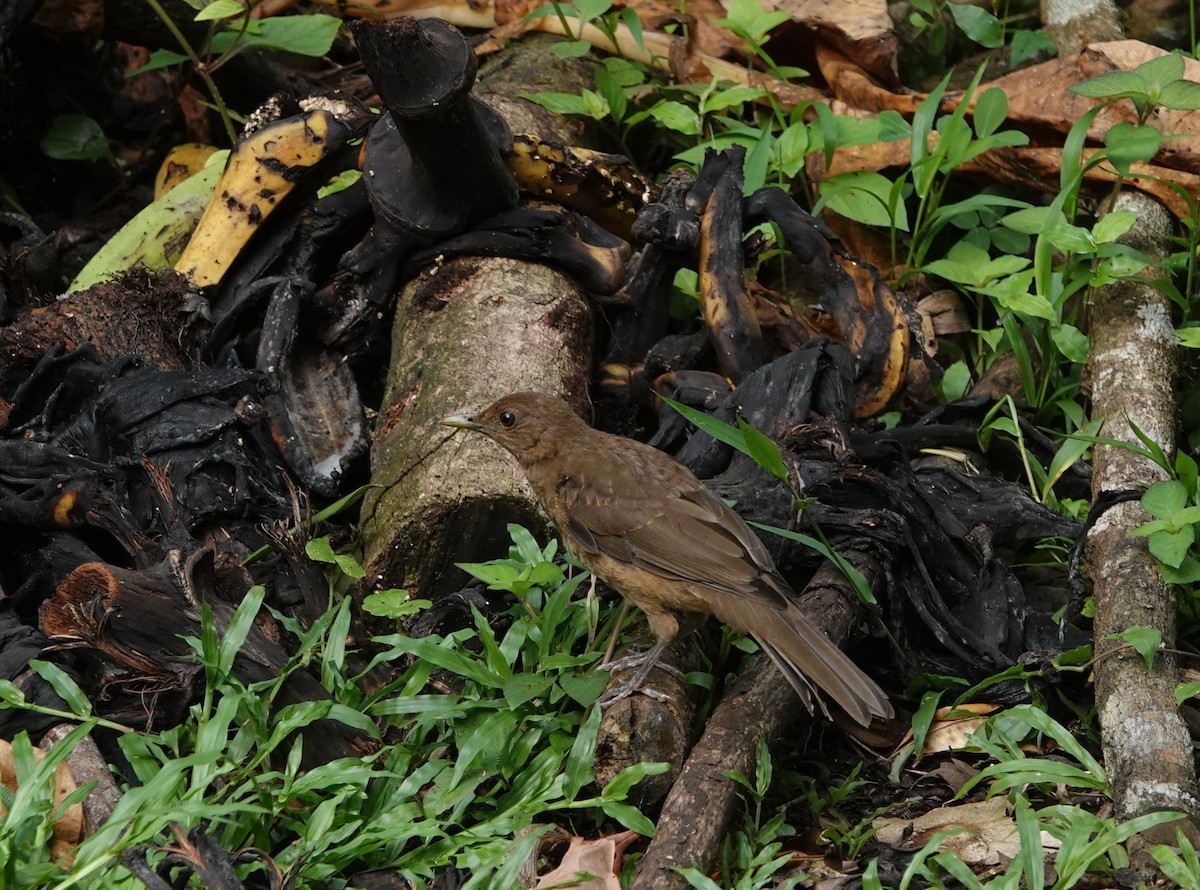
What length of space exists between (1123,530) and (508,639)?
1895mm

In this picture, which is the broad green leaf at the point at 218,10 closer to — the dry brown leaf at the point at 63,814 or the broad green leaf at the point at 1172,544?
the dry brown leaf at the point at 63,814

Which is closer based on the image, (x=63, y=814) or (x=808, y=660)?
(x=63, y=814)

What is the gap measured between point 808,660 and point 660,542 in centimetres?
58

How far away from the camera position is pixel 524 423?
14.1ft

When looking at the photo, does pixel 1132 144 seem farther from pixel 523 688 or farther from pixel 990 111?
pixel 523 688

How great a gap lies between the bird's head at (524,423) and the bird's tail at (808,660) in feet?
3.06

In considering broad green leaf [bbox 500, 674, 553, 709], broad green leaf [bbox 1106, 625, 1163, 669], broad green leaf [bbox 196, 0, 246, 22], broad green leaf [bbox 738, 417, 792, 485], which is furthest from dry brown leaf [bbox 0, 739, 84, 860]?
broad green leaf [bbox 196, 0, 246, 22]

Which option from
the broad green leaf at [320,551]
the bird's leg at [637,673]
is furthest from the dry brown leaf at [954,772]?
the broad green leaf at [320,551]

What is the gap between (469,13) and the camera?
696cm

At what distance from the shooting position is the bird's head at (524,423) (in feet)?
14.0

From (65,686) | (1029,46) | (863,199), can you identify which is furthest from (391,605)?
(1029,46)

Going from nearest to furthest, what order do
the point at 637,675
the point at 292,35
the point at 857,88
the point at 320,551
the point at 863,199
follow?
the point at 637,675 < the point at 320,551 < the point at 863,199 < the point at 292,35 < the point at 857,88

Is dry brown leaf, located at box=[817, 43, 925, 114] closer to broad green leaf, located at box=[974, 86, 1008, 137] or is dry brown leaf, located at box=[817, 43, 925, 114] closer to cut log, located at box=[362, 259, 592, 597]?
broad green leaf, located at box=[974, 86, 1008, 137]

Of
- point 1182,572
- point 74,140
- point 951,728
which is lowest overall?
point 951,728
